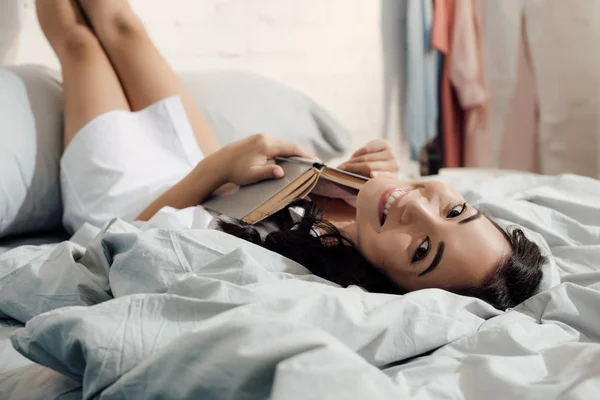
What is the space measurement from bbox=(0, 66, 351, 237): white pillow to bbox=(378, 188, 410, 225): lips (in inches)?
24.6

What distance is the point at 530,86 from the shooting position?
2340 millimetres

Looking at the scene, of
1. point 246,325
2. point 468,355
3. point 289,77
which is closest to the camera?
point 246,325

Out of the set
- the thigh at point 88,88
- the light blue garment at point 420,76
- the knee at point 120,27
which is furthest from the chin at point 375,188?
the light blue garment at point 420,76

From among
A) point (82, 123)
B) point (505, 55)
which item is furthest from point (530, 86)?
point (82, 123)

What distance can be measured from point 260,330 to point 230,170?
0.66 meters

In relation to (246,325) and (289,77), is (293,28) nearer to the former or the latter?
(289,77)

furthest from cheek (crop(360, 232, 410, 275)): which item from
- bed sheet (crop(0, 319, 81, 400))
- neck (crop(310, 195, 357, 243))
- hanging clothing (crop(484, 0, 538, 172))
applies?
hanging clothing (crop(484, 0, 538, 172))

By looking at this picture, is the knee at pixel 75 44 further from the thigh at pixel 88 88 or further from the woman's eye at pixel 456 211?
the woman's eye at pixel 456 211

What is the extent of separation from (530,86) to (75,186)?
171 centimetres

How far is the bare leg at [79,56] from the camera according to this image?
53.1 inches

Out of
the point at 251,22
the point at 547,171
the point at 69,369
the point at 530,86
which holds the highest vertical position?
the point at 251,22

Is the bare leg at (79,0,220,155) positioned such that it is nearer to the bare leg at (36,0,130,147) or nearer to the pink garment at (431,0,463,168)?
the bare leg at (36,0,130,147)

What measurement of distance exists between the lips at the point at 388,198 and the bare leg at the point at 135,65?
569mm

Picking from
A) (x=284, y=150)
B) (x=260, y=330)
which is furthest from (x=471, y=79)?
(x=260, y=330)
